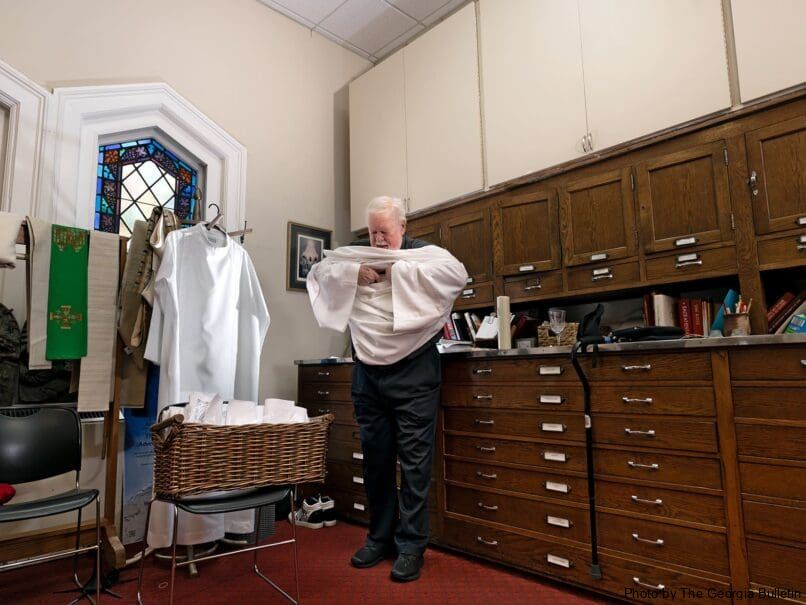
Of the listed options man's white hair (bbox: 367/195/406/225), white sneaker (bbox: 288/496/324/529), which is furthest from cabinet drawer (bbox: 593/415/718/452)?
white sneaker (bbox: 288/496/324/529)

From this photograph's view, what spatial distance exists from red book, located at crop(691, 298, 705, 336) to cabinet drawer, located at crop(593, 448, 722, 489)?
2.69 feet

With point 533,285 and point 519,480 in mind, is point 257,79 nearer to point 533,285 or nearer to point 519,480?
point 533,285

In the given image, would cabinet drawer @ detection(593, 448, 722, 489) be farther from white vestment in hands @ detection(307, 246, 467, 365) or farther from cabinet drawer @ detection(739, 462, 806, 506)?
white vestment in hands @ detection(307, 246, 467, 365)

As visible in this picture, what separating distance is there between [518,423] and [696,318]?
960mm

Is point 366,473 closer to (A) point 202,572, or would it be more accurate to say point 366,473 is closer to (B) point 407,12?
(A) point 202,572

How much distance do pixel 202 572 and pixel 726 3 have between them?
10.5 ft

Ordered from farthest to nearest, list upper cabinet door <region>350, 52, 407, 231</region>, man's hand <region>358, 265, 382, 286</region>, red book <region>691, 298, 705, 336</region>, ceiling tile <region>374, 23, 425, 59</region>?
ceiling tile <region>374, 23, 425, 59</region>
upper cabinet door <region>350, 52, 407, 231</region>
red book <region>691, 298, 705, 336</region>
man's hand <region>358, 265, 382, 286</region>

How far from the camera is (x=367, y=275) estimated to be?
7.64ft

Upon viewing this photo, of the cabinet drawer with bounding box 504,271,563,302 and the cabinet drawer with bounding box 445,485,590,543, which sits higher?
the cabinet drawer with bounding box 504,271,563,302

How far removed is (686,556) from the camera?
5.88 ft

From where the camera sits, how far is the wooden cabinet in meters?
3.13

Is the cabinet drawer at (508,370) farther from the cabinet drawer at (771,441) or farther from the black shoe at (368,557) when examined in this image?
the black shoe at (368,557)

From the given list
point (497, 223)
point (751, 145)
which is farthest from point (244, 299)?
point (751, 145)

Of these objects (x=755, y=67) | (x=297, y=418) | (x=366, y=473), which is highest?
(x=755, y=67)
